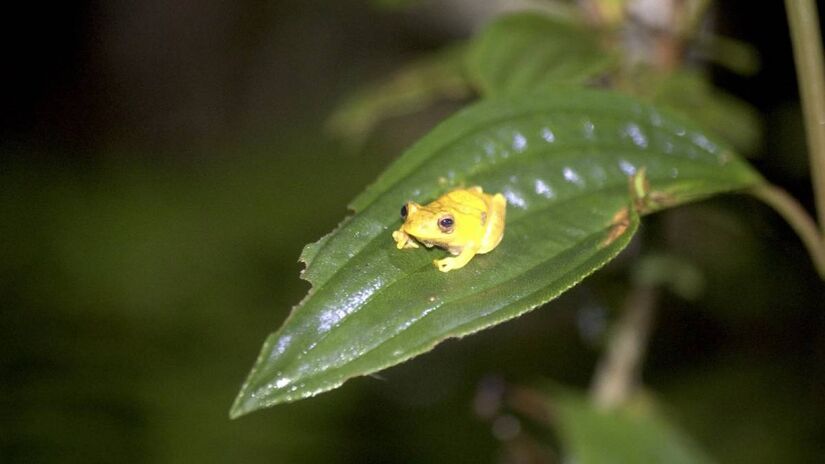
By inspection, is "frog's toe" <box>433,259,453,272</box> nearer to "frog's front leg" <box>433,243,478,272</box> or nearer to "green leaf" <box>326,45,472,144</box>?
"frog's front leg" <box>433,243,478,272</box>

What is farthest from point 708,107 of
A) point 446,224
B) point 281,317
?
point 281,317

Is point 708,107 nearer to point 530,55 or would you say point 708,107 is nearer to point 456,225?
point 530,55

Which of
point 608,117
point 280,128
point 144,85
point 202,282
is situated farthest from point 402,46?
point 608,117

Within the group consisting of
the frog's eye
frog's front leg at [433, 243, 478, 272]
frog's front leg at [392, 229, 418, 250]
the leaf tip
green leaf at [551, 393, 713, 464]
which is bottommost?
green leaf at [551, 393, 713, 464]

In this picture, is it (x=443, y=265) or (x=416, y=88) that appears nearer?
(x=443, y=265)

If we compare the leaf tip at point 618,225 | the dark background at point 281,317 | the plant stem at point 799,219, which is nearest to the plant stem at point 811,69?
the plant stem at point 799,219

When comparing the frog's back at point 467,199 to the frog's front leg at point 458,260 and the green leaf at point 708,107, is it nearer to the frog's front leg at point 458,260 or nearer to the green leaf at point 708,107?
the frog's front leg at point 458,260

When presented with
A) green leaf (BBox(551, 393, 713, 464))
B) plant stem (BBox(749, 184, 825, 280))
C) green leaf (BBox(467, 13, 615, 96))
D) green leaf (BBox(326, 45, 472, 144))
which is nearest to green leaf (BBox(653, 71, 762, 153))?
green leaf (BBox(467, 13, 615, 96))

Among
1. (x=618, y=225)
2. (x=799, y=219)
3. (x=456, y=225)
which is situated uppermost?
(x=456, y=225)
